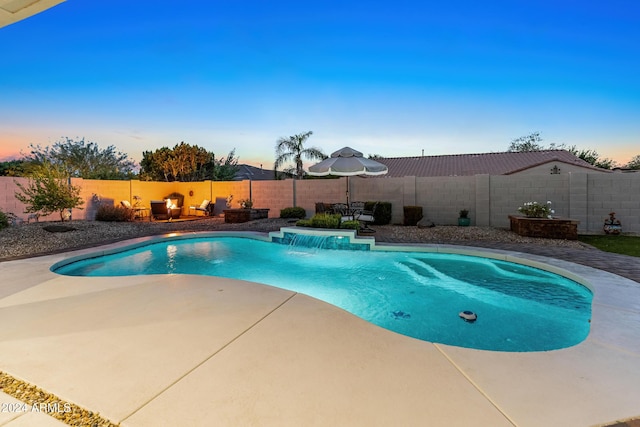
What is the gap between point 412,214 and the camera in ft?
32.9

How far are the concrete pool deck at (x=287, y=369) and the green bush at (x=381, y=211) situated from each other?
751 centimetres

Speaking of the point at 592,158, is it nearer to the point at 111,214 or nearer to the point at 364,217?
the point at 364,217

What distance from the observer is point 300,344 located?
2121 millimetres

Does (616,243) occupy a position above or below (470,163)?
below

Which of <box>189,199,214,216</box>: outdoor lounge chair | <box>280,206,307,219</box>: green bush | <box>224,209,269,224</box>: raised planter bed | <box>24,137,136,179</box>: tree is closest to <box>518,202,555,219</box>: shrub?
<box>280,206,307,219</box>: green bush

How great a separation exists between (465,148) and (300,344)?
71.7ft

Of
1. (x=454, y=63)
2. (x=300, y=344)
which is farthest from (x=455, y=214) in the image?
(x=300, y=344)

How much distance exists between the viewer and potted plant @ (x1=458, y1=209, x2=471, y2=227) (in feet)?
30.9

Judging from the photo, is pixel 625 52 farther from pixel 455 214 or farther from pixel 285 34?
pixel 285 34

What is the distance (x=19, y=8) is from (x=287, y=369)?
3.61 m

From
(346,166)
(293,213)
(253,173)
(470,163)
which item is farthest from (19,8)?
(253,173)

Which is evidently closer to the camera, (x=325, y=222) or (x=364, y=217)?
(x=325, y=222)

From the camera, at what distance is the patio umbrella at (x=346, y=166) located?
327 inches

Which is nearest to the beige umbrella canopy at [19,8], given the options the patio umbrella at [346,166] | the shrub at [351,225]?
the patio umbrella at [346,166]
